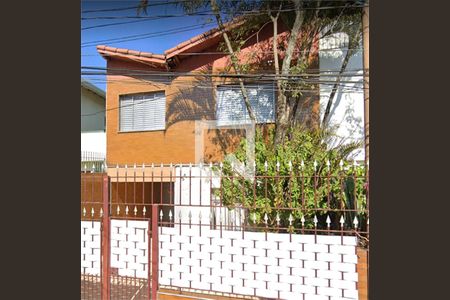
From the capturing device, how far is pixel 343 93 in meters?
5.55

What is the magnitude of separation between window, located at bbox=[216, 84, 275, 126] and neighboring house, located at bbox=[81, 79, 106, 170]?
168cm

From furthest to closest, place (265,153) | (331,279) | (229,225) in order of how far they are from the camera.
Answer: (265,153)
(229,225)
(331,279)

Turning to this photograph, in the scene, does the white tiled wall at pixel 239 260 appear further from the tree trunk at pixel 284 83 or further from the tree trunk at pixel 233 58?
the tree trunk at pixel 233 58

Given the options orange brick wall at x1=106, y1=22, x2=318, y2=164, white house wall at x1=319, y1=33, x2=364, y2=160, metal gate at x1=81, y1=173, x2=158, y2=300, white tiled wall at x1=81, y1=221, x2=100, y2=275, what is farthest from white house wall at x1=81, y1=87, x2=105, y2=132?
white house wall at x1=319, y1=33, x2=364, y2=160

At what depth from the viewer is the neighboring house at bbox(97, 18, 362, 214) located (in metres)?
5.71

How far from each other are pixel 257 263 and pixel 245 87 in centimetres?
265

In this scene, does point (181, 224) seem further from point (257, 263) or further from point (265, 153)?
point (265, 153)

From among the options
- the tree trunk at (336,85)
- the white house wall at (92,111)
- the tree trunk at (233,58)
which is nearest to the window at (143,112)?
the white house wall at (92,111)

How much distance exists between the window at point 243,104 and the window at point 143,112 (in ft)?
2.84

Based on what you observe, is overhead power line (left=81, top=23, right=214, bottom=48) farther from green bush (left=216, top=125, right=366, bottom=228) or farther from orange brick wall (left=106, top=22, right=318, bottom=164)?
green bush (left=216, top=125, right=366, bottom=228)

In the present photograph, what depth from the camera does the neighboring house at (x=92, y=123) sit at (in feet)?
18.6

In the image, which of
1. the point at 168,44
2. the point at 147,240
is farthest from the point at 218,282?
the point at 168,44

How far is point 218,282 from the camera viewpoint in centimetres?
411

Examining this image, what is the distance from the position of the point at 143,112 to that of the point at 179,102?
595 millimetres
